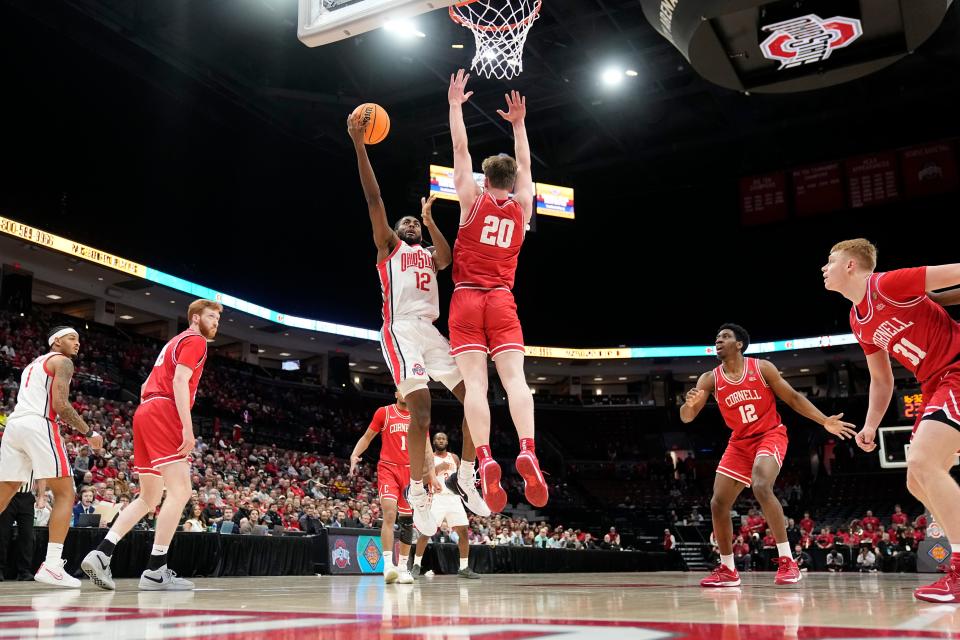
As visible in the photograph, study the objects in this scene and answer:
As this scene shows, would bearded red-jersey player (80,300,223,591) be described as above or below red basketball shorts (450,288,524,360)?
below

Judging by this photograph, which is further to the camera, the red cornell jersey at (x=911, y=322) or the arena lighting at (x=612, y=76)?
the arena lighting at (x=612, y=76)

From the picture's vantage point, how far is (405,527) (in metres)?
7.18

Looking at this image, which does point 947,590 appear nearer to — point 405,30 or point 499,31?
point 499,31

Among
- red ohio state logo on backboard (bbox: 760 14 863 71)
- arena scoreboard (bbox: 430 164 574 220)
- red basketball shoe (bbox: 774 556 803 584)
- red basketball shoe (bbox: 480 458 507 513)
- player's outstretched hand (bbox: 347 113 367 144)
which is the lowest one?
red basketball shoe (bbox: 774 556 803 584)

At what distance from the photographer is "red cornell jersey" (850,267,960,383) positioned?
426 cm

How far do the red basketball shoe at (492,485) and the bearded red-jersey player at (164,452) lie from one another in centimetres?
242

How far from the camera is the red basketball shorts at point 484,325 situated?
489cm

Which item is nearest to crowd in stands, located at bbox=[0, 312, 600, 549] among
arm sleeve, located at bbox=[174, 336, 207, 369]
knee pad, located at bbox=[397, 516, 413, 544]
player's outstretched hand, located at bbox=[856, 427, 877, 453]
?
arm sleeve, located at bbox=[174, 336, 207, 369]

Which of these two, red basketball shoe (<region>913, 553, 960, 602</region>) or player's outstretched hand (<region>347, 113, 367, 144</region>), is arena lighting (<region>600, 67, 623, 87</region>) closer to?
player's outstretched hand (<region>347, 113, 367, 144</region>)

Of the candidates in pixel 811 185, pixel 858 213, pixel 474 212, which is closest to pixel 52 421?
pixel 474 212

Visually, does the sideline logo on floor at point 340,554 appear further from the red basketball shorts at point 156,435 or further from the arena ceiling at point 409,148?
the arena ceiling at point 409,148

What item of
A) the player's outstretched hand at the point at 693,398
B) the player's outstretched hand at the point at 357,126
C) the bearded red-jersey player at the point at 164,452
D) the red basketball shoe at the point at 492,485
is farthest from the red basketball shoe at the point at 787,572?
the player's outstretched hand at the point at 357,126

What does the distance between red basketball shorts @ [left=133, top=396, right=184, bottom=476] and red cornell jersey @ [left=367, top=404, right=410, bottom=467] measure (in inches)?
115

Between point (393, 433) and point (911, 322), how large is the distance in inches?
223
